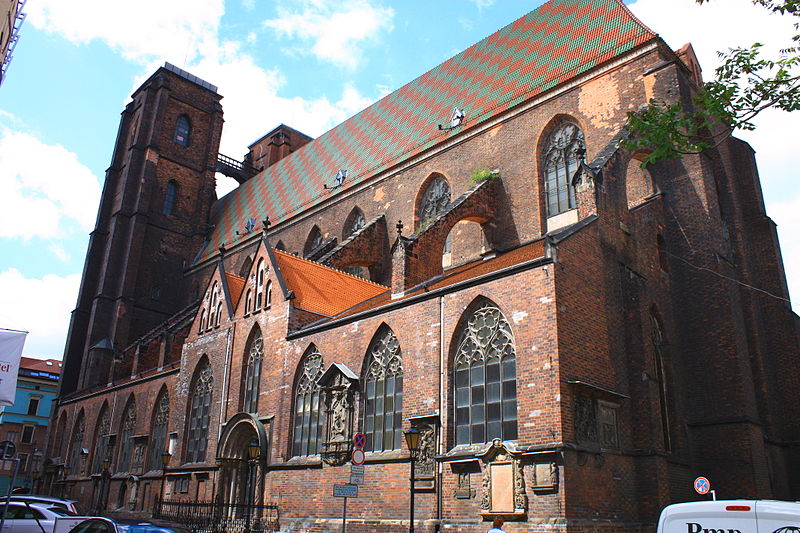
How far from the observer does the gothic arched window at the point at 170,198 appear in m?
40.8

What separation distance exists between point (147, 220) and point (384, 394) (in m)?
27.7

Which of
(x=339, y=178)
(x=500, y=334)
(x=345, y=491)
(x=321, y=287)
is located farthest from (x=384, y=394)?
(x=339, y=178)

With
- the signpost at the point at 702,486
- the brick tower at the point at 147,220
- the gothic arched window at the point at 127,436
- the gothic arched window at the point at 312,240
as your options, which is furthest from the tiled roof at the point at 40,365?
the signpost at the point at 702,486

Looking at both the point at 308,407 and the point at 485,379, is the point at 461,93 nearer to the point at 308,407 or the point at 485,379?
the point at 308,407

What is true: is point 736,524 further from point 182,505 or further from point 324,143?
point 324,143

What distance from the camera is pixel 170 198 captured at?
135 ft

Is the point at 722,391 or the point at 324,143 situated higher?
the point at 324,143

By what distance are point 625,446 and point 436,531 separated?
4178 millimetres

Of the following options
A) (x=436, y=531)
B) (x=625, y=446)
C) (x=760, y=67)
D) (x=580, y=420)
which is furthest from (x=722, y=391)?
(x=760, y=67)

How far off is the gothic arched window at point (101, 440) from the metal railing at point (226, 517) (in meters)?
10.6

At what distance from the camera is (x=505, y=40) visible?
26.4m

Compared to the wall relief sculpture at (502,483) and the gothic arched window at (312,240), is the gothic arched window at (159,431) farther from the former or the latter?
the wall relief sculpture at (502,483)

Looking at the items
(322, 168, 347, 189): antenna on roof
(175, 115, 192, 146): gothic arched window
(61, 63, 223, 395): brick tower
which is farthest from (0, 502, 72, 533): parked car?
(175, 115, 192, 146): gothic arched window

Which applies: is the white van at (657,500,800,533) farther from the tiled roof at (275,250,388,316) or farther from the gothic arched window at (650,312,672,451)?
the tiled roof at (275,250,388,316)
